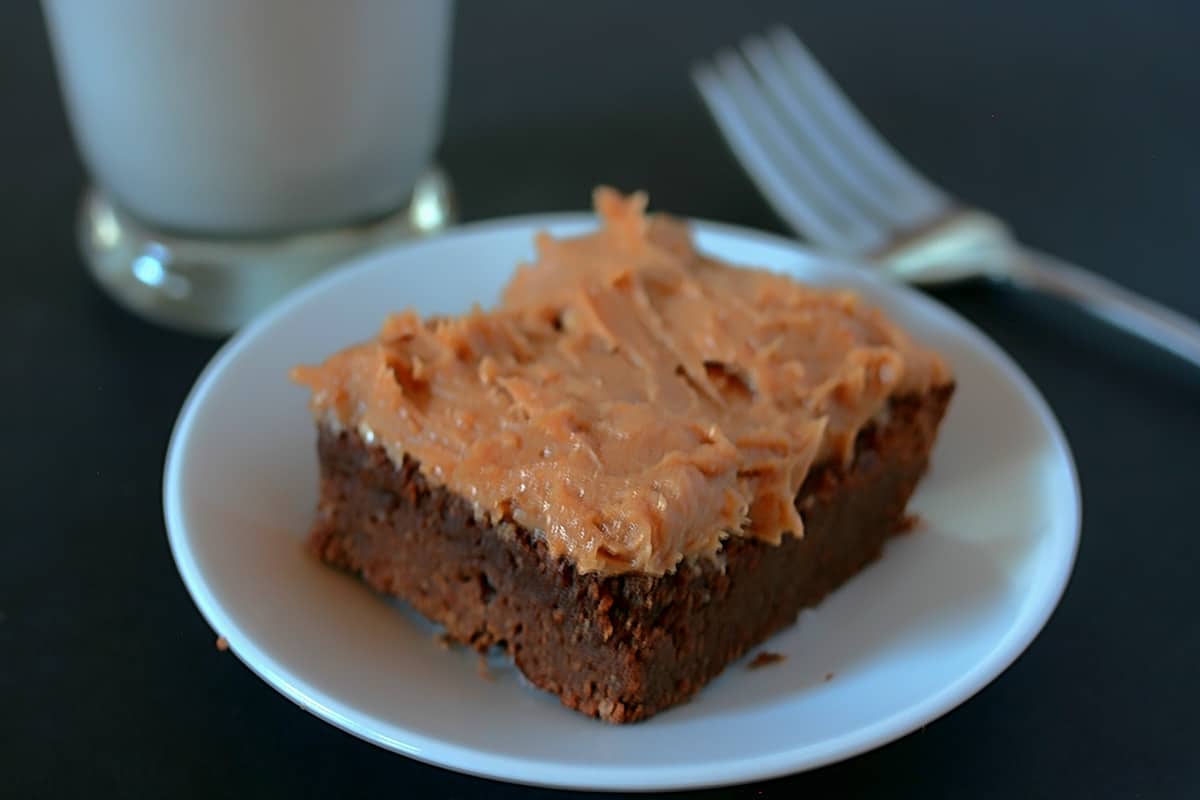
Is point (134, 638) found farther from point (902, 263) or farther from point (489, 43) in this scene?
point (489, 43)

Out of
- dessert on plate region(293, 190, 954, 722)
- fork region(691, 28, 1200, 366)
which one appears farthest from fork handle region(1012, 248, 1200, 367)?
dessert on plate region(293, 190, 954, 722)

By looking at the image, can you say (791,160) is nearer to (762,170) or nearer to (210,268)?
(762,170)

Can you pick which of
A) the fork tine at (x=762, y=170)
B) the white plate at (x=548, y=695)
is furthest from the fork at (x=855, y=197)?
the white plate at (x=548, y=695)

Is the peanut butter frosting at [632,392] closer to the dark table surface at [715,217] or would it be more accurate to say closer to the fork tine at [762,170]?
the dark table surface at [715,217]

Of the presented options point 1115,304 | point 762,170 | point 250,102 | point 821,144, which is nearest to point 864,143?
point 821,144

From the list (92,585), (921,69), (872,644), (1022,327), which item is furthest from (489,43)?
(872,644)

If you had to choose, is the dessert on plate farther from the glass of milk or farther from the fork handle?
the fork handle
